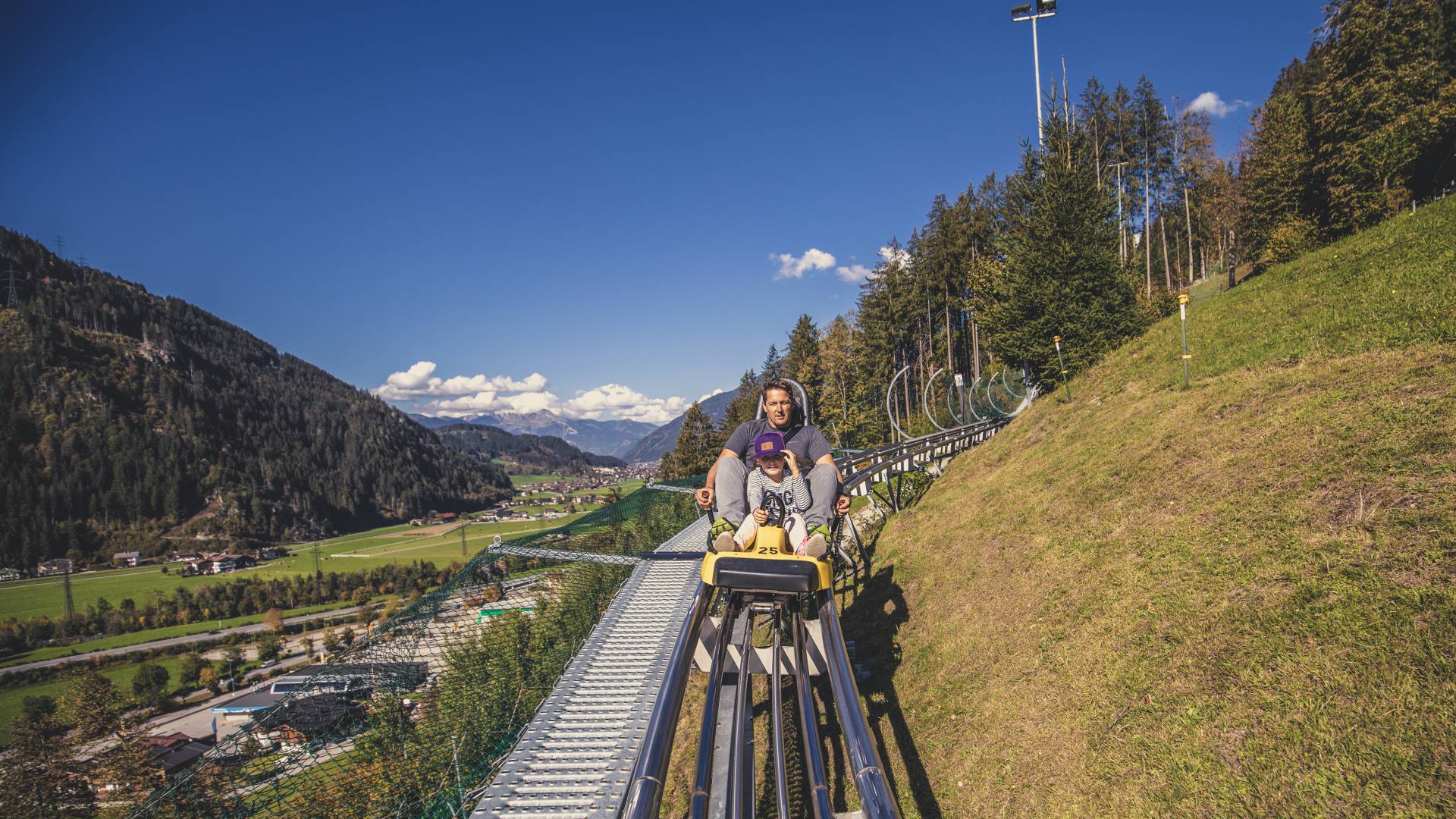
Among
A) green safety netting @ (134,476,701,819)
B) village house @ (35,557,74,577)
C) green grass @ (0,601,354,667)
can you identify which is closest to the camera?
green safety netting @ (134,476,701,819)

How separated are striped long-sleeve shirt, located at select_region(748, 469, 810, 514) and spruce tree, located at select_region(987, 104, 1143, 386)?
48.7 ft

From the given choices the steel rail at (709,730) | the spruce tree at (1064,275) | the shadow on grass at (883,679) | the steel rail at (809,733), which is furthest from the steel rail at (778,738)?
the spruce tree at (1064,275)

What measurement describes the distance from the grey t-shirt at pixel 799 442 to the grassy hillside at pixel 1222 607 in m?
2.45

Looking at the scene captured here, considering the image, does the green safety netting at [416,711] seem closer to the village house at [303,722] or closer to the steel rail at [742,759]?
the village house at [303,722]

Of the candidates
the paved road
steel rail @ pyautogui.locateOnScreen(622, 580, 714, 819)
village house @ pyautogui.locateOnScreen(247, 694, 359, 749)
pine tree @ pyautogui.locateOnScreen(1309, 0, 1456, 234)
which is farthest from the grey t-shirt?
the paved road

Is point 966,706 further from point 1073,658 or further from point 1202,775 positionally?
point 1202,775

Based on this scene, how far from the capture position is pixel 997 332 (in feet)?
59.0

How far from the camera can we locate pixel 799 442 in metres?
5.25

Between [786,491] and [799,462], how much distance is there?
502 mm

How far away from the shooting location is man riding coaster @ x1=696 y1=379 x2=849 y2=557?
14.9 feet

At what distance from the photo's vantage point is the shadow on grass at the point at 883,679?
14.5ft

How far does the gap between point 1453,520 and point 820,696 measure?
5.00 meters

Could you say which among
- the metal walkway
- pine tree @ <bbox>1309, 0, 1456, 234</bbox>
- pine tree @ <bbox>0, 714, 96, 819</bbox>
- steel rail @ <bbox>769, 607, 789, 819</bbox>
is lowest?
pine tree @ <bbox>0, 714, 96, 819</bbox>

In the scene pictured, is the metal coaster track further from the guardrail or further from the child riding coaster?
the child riding coaster
